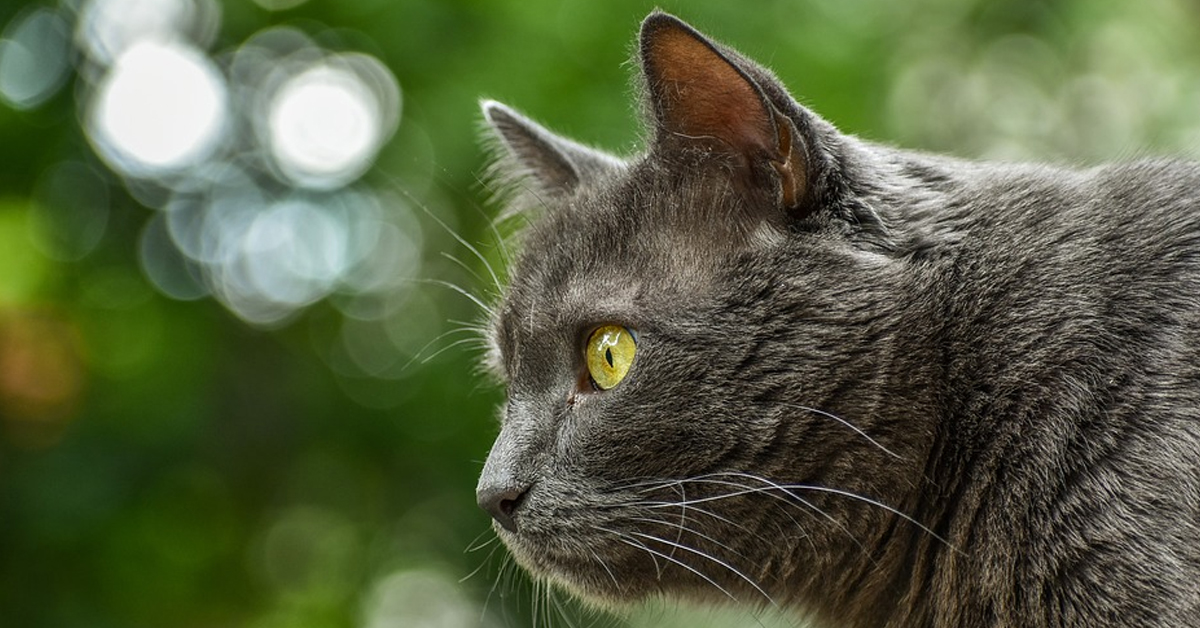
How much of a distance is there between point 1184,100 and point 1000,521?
3.45 metres

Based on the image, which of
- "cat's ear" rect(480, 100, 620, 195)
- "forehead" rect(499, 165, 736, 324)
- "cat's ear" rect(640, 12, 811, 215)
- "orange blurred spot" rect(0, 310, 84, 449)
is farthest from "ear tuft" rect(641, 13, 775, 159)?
"orange blurred spot" rect(0, 310, 84, 449)

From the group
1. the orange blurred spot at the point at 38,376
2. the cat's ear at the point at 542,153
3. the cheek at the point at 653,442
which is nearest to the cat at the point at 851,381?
the cheek at the point at 653,442

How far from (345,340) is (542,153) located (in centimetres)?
209

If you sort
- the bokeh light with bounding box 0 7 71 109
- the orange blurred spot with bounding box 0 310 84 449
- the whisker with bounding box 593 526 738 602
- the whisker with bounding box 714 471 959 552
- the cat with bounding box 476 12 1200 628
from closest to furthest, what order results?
the cat with bounding box 476 12 1200 628 → the whisker with bounding box 714 471 959 552 → the whisker with bounding box 593 526 738 602 → the orange blurred spot with bounding box 0 310 84 449 → the bokeh light with bounding box 0 7 71 109

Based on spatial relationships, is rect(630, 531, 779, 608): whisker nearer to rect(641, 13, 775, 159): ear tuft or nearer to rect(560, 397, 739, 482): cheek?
rect(560, 397, 739, 482): cheek

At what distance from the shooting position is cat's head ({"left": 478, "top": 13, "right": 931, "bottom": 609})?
1874 mm

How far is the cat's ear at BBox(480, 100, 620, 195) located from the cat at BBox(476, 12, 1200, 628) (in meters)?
0.41

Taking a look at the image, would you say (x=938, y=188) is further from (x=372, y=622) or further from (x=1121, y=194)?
(x=372, y=622)

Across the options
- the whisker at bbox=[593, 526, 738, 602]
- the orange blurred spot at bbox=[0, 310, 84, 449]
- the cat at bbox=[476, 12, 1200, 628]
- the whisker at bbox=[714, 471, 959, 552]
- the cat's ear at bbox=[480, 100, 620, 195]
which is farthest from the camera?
the orange blurred spot at bbox=[0, 310, 84, 449]

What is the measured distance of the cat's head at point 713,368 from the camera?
6.15 ft

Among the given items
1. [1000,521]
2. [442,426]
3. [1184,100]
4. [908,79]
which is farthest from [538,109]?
[1184,100]

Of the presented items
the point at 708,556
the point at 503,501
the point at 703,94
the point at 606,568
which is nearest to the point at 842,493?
the point at 708,556

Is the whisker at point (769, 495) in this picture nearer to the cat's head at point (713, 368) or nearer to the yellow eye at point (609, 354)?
the cat's head at point (713, 368)

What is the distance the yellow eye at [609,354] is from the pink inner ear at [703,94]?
0.36m
